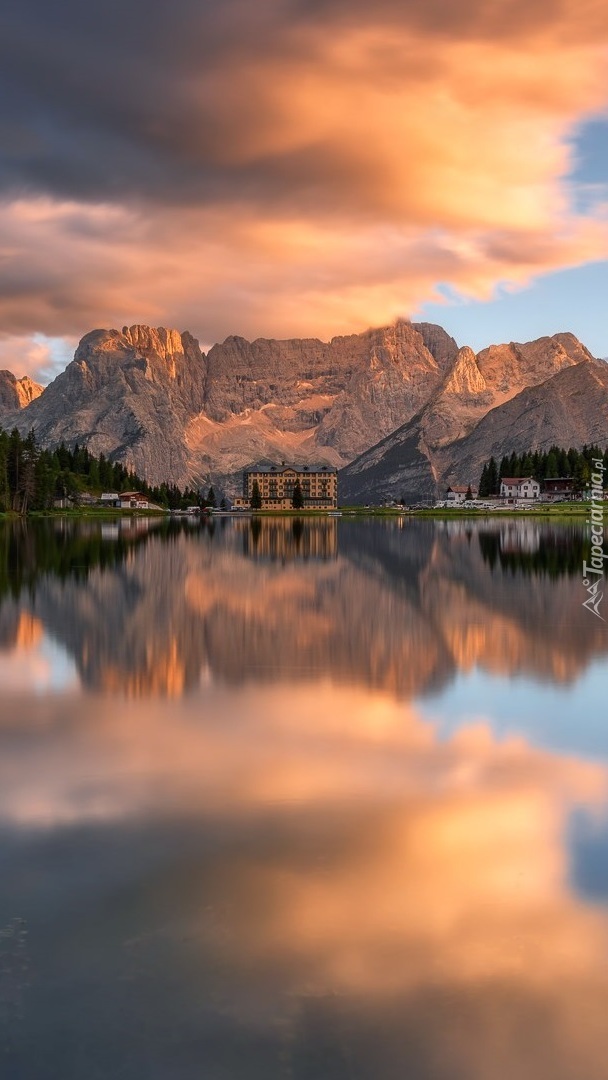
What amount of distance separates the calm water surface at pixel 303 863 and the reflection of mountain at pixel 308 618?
1.32 feet

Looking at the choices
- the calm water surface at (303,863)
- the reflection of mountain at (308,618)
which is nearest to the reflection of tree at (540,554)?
the reflection of mountain at (308,618)

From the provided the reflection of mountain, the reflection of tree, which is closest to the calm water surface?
the reflection of mountain

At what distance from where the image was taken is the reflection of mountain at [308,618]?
32906mm

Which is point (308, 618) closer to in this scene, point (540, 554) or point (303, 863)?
point (303, 863)

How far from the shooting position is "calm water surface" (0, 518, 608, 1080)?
35.3 feet

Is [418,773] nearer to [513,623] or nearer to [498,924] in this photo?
[498,924]

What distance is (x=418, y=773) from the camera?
20.5 metres

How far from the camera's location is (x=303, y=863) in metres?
15.3

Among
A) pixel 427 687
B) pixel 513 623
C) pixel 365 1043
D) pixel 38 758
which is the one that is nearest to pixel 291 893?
pixel 365 1043

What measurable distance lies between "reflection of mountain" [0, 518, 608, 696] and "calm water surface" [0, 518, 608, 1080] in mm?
402

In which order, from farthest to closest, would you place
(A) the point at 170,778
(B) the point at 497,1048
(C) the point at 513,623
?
1. (C) the point at 513,623
2. (A) the point at 170,778
3. (B) the point at 497,1048

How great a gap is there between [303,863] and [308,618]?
31403 millimetres

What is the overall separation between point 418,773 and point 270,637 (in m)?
20.0

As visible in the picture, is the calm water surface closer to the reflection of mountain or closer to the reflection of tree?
the reflection of mountain
